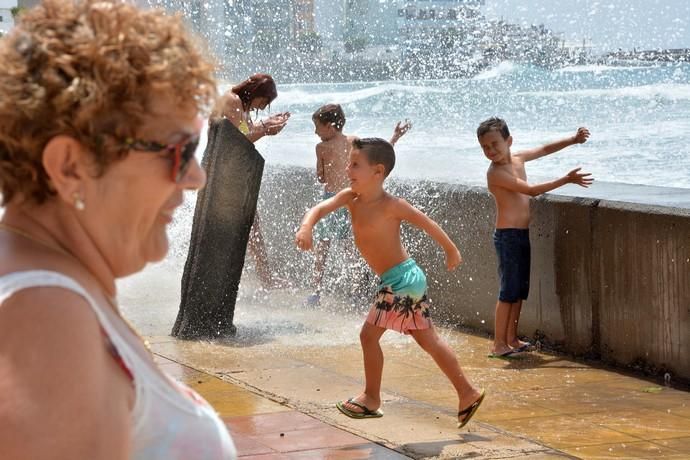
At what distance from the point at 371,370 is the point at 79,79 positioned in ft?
15.8

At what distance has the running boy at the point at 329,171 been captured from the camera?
1033cm

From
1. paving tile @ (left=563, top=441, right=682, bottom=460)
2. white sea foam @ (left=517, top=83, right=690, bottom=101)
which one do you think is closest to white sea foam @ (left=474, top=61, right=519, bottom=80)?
white sea foam @ (left=517, top=83, right=690, bottom=101)

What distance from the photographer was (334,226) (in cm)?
1056

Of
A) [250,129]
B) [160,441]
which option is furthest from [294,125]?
[160,441]

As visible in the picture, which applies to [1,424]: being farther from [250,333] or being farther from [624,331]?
[250,333]

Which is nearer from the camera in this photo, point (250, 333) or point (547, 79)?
point (250, 333)

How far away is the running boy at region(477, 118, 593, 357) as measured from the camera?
26.4ft

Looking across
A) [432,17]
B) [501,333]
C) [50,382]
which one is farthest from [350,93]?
[50,382]

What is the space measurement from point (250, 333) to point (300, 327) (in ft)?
1.45

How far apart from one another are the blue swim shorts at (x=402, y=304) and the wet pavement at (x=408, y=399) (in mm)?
459

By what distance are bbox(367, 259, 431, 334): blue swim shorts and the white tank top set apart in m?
4.59

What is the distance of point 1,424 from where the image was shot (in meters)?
1.47

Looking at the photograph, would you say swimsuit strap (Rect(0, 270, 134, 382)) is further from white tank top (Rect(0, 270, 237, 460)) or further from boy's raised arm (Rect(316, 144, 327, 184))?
boy's raised arm (Rect(316, 144, 327, 184))

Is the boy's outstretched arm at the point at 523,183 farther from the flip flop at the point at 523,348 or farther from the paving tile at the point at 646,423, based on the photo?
the paving tile at the point at 646,423
